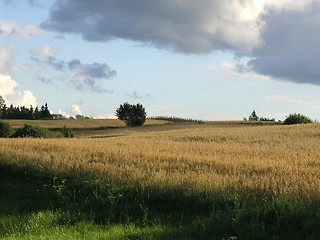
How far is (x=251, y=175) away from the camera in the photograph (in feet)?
51.5

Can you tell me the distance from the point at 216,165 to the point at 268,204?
6.91m

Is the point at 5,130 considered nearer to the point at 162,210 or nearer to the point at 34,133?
the point at 34,133

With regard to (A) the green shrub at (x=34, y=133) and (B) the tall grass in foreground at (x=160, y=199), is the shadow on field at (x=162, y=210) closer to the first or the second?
(B) the tall grass in foreground at (x=160, y=199)

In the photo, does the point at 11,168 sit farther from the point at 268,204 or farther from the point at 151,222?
the point at 268,204

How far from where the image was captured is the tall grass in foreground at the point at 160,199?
1037cm

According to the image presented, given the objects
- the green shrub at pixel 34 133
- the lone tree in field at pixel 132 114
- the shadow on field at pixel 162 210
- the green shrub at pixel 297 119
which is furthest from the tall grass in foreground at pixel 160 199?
the lone tree in field at pixel 132 114

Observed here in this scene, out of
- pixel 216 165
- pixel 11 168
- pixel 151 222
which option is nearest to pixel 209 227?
pixel 151 222

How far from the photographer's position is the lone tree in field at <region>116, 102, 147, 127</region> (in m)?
123

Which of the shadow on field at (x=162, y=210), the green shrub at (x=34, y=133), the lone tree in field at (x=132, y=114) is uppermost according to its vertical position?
the lone tree in field at (x=132, y=114)

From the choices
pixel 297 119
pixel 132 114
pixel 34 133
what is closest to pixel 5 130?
pixel 34 133

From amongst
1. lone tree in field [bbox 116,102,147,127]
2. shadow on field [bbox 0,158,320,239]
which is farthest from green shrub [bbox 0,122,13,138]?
lone tree in field [bbox 116,102,147,127]

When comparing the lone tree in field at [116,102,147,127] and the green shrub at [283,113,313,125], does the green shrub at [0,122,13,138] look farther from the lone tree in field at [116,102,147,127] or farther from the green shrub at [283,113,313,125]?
the lone tree in field at [116,102,147,127]

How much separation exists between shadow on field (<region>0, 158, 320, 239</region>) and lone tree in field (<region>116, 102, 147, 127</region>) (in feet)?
346

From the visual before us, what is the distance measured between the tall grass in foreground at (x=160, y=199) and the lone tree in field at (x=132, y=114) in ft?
336
